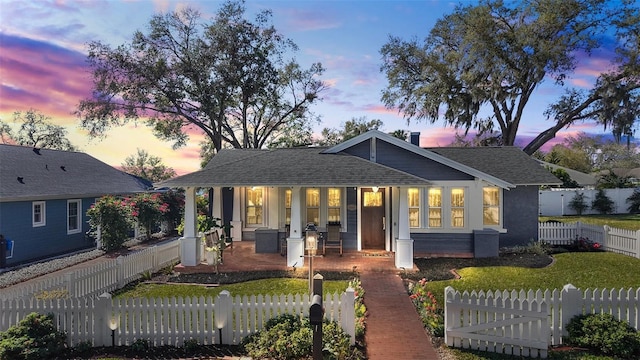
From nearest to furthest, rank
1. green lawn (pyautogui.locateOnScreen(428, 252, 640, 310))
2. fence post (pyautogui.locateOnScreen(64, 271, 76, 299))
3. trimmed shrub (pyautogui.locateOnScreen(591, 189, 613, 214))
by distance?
1. fence post (pyautogui.locateOnScreen(64, 271, 76, 299))
2. green lawn (pyautogui.locateOnScreen(428, 252, 640, 310))
3. trimmed shrub (pyautogui.locateOnScreen(591, 189, 613, 214))

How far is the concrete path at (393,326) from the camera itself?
5898mm

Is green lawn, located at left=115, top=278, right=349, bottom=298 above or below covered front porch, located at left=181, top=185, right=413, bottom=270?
below

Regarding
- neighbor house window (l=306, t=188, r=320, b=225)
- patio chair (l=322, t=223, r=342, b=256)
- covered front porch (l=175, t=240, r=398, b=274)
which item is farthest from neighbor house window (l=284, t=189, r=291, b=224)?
patio chair (l=322, t=223, r=342, b=256)

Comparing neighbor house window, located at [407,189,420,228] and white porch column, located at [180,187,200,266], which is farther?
neighbor house window, located at [407,189,420,228]

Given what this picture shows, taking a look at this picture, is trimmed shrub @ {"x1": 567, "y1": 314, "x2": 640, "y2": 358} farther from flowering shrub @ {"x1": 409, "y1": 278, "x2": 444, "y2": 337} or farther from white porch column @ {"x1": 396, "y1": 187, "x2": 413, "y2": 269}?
white porch column @ {"x1": 396, "y1": 187, "x2": 413, "y2": 269}

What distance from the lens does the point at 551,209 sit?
1061 inches

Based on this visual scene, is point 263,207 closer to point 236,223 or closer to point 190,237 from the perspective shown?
point 236,223

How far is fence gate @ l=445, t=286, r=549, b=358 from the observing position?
5906 mm

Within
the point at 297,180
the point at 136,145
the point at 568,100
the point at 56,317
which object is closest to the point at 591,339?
the point at 297,180

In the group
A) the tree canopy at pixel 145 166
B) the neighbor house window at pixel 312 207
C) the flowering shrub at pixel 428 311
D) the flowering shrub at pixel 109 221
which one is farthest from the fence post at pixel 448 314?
the tree canopy at pixel 145 166

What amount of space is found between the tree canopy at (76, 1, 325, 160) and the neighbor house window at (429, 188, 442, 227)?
69.6 feet

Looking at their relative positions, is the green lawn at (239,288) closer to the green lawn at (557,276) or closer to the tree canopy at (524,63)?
the green lawn at (557,276)

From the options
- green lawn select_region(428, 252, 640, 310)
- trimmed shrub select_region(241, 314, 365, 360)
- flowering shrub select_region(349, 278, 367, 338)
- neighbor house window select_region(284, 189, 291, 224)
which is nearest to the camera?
trimmed shrub select_region(241, 314, 365, 360)

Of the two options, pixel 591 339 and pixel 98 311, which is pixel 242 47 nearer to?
pixel 98 311
